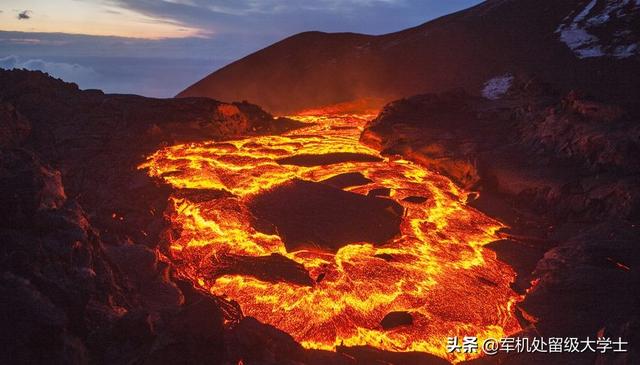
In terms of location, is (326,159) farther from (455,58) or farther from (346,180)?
(455,58)

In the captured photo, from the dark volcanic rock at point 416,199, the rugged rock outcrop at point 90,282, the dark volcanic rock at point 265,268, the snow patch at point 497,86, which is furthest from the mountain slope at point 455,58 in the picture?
the rugged rock outcrop at point 90,282

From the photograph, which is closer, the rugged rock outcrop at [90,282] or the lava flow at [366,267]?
the rugged rock outcrop at [90,282]

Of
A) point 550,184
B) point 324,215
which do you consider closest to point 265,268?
point 324,215

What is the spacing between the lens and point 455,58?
29.0 m

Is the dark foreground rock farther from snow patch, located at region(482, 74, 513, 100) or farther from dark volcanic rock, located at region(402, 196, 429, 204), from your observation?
snow patch, located at region(482, 74, 513, 100)

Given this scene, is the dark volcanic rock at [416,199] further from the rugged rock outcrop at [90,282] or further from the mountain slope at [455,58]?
the mountain slope at [455,58]

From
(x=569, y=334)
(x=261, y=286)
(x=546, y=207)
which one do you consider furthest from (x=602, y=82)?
(x=261, y=286)

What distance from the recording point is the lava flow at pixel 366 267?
6188 mm

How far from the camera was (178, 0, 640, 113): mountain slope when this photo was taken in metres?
24.0

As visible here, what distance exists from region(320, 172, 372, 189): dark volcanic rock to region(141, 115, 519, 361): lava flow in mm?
218

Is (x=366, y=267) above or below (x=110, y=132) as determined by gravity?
below

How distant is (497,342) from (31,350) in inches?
200

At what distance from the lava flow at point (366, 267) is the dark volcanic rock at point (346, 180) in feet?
0.72

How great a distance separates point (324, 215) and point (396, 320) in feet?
10.5
